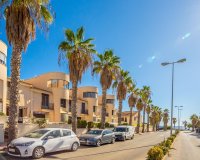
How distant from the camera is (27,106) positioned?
38.5 m

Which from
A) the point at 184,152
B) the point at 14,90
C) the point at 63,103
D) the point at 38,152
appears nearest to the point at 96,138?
the point at 184,152

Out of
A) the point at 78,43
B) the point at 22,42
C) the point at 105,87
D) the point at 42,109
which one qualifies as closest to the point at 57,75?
the point at 42,109

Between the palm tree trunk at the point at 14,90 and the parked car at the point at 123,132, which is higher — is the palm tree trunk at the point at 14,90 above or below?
above

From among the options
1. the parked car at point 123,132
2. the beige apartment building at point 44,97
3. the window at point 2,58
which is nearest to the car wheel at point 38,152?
the beige apartment building at point 44,97

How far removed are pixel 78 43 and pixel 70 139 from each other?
37.9 ft

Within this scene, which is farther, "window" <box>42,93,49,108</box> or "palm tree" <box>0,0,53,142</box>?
"window" <box>42,93,49,108</box>

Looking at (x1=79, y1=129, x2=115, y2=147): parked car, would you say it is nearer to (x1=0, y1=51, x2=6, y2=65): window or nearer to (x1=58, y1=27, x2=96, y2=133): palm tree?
(x1=58, y1=27, x2=96, y2=133): palm tree

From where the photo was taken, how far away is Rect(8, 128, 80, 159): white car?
1570cm

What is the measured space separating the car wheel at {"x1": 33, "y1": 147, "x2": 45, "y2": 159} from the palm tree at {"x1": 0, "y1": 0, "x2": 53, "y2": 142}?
11.2 feet

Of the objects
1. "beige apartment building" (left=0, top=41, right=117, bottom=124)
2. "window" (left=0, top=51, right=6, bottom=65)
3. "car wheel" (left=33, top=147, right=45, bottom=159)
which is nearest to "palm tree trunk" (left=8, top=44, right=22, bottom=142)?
"car wheel" (left=33, top=147, right=45, bottom=159)

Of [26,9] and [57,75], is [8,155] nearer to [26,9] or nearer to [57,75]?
[26,9]

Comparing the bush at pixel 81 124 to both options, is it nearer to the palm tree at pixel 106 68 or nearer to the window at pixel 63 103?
the palm tree at pixel 106 68

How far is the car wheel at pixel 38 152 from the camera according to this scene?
1600cm

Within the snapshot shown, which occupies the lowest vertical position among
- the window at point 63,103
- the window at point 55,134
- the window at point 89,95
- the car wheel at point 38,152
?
the car wheel at point 38,152
